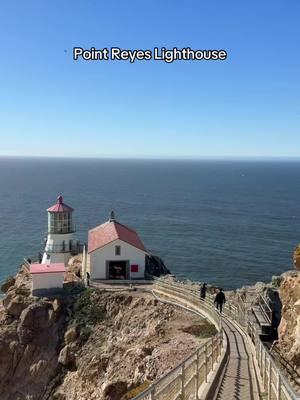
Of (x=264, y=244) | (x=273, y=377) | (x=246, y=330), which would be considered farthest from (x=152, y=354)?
(x=264, y=244)

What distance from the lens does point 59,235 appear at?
39.9m

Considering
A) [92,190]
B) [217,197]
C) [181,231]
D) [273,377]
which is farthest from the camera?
[92,190]

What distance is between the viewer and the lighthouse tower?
3988 centimetres

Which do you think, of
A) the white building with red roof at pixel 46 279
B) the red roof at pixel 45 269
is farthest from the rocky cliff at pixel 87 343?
the red roof at pixel 45 269

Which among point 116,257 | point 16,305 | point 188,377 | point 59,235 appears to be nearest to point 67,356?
point 16,305

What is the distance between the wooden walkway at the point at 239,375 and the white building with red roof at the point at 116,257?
13532 mm

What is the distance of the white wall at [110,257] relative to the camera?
3403cm

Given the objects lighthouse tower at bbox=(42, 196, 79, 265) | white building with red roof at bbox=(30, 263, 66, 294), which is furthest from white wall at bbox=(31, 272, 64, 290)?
lighthouse tower at bbox=(42, 196, 79, 265)

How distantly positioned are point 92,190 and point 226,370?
14280 cm

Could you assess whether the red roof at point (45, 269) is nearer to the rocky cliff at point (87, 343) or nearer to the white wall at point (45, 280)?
the white wall at point (45, 280)

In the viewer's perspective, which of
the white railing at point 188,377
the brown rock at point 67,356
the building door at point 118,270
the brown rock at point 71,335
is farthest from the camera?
the building door at point 118,270

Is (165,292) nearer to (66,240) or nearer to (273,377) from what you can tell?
(66,240)

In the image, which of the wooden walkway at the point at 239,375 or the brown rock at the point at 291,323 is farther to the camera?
the brown rock at the point at 291,323

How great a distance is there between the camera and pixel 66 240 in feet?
132
